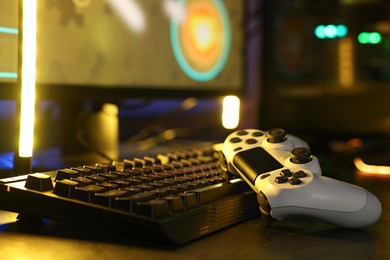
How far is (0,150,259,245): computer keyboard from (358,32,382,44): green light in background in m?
0.72

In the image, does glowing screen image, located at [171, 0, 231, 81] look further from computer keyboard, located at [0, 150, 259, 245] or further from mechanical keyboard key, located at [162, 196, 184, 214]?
mechanical keyboard key, located at [162, 196, 184, 214]

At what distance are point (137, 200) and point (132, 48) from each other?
1.76 ft

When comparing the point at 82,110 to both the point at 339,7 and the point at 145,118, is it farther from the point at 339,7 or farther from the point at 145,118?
the point at 339,7

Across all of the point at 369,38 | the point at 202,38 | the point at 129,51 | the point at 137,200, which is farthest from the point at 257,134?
the point at 369,38

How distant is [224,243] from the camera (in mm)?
478

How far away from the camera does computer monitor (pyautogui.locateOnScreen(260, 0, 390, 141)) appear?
1.19m

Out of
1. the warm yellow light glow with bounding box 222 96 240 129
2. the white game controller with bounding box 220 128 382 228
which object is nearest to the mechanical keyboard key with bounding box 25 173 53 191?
the white game controller with bounding box 220 128 382 228

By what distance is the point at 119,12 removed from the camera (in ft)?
3.02

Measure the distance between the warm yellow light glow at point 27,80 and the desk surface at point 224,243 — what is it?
126 mm

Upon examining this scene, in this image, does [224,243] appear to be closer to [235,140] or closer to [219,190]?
[219,190]

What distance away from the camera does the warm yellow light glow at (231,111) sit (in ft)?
3.98

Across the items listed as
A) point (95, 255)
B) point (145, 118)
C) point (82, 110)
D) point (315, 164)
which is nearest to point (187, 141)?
point (145, 118)

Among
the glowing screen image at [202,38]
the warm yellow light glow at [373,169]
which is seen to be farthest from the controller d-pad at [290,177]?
the glowing screen image at [202,38]

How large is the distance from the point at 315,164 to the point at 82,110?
0.57m
